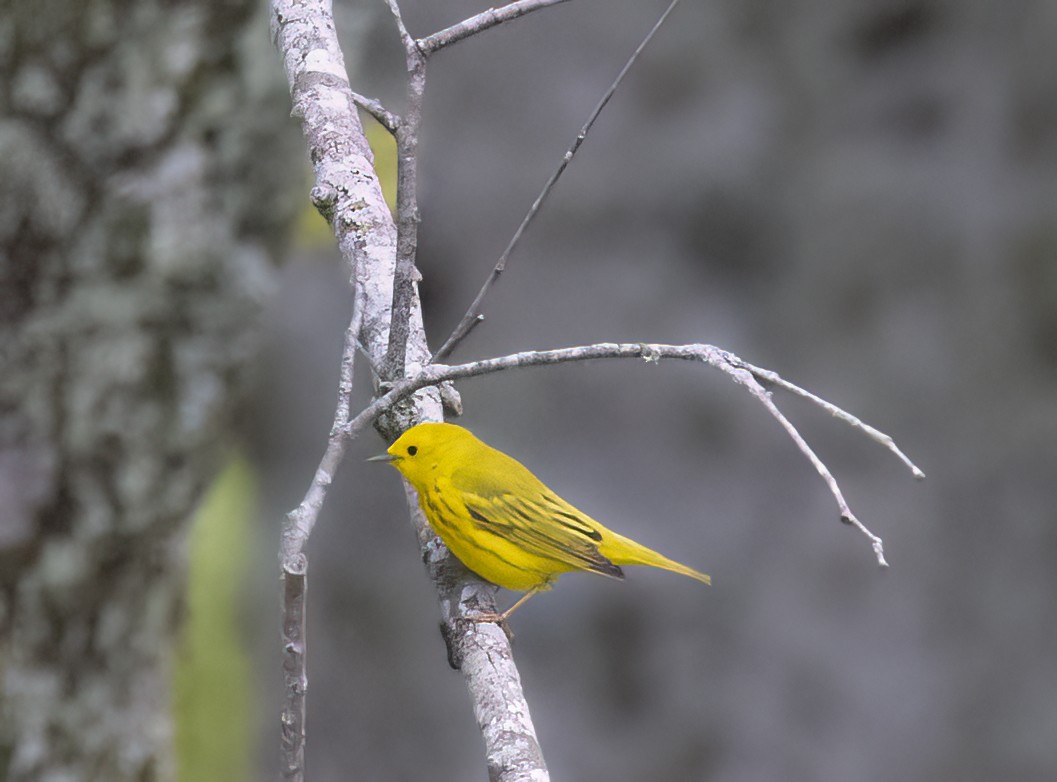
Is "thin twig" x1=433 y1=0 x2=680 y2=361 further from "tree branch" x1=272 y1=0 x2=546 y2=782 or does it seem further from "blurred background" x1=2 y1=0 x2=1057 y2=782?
"blurred background" x1=2 y1=0 x2=1057 y2=782

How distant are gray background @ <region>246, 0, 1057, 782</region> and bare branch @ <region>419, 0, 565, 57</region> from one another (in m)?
3.30

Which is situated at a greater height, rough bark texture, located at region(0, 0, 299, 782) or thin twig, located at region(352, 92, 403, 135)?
rough bark texture, located at region(0, 0, 299, 782)

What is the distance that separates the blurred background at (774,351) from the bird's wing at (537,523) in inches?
110

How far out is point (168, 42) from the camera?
383 cm

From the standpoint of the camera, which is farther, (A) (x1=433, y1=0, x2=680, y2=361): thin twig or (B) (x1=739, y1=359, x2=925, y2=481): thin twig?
(A) (x1=433, y1=0, x2=680, y2=361): thin twig

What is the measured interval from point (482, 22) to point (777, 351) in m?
3.74

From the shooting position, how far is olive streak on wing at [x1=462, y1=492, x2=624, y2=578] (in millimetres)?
2432

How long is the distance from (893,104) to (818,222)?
0.68 meters

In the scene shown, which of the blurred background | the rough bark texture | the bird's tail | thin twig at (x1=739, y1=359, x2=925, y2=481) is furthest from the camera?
the blurred background

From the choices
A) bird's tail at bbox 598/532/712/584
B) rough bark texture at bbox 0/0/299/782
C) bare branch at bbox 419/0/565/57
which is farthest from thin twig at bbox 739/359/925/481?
rough bark texture at bbox 0/0/299/782

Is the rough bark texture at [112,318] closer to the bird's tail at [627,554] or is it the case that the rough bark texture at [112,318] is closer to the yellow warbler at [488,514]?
the yellow warbler at [488,514]

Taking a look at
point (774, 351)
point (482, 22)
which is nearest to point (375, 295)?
point (482, 22)

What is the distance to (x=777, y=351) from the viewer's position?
18.0 ft

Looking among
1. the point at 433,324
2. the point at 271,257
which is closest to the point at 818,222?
the point at 433,324
